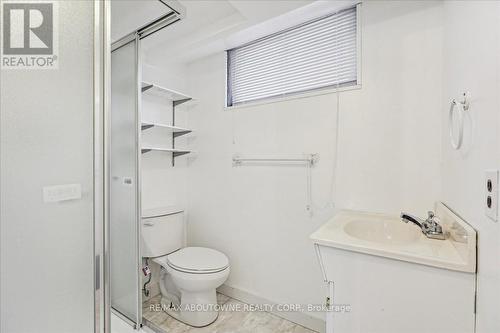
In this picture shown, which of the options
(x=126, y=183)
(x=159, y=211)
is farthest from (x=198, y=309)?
(x=126, y=183)

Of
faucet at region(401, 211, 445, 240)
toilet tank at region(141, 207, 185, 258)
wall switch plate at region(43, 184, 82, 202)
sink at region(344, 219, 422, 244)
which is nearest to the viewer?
wall switch plate at region(43, 184, 82, 202)

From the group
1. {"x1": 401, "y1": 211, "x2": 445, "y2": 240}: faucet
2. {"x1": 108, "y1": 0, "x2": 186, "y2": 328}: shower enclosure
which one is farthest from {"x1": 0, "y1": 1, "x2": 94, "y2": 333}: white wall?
{"x1": 401, "y1": 211, "x2": 445, "y2": 240}: faucet

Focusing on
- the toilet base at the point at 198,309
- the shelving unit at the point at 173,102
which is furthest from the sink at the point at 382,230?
the shelving unit at the point at 173,102

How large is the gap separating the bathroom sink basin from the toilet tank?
134cm

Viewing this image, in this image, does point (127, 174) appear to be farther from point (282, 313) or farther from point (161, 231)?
point (282, 313)

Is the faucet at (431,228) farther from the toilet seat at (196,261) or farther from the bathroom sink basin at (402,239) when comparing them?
the toilet seat at (196,261)

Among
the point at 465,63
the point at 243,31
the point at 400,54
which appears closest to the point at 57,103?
the point at 243,31

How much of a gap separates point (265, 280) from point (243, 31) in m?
2.04

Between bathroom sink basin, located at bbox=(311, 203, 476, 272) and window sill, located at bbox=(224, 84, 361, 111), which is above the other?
window sill, located at bbox=(224, 84, 361, 111)

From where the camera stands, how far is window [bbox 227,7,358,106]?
1705mm

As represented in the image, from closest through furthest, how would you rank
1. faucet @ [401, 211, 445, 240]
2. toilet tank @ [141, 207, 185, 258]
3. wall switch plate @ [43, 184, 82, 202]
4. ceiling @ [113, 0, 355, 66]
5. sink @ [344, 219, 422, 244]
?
wall switch plate @ [43, 184, 82, 202], faucet @ [401, 211, 445, 240], sink @ [344, 219, 422, 244], ceiling @ [113, 0, 355, 66], toilet tank @ [141, 207, 185, 258]

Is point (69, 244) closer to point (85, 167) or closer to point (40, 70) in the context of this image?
point (85, 167)

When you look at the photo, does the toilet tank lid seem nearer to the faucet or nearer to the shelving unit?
the shelving unit

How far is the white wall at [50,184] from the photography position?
803mm
